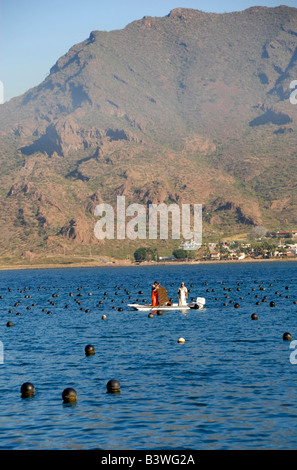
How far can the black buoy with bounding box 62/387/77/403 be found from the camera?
2809cm

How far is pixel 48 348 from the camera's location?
4425cm

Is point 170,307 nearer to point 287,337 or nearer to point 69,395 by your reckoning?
point 287,337

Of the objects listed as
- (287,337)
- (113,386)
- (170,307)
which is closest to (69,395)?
(113,386)

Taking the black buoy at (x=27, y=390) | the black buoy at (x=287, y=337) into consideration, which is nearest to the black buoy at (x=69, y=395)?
the black buoy at (x=27, y=390)

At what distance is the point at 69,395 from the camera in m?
28.1

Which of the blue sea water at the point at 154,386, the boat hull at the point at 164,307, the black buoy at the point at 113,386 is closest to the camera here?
the blue sea water at the point at 154,386

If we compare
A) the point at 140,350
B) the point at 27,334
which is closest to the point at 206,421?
the point at 140,350

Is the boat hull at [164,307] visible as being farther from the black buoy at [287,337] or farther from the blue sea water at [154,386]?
the black buoy at [287,337]

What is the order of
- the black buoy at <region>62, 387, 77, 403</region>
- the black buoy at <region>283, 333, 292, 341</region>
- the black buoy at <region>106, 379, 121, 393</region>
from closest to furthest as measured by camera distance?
the black buoy at <region>62, 387, 77, 403</region> < the black buoy at <region>106, 379, 121, 393</region> < the black buoy at <region>283, 333, 292, 341</region>

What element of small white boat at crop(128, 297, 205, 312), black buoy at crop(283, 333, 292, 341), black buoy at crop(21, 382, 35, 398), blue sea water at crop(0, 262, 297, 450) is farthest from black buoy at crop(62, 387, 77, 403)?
small white boat at crop(128, 297, 205, 312)

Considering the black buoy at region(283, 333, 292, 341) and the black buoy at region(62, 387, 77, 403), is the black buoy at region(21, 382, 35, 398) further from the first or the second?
the black buoy at region(283, 333, 292, 341)

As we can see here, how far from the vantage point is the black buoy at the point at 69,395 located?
28.1 metres
